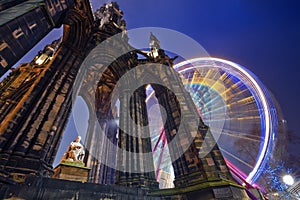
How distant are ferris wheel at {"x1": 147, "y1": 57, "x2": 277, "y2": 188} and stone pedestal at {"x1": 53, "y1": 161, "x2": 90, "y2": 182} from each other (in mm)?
12374

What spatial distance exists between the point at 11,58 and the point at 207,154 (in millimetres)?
7187

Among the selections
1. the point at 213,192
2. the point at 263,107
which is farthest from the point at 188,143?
the point at 263,107

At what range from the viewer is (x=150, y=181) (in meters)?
6.87

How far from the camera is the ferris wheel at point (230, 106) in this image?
14.7 m

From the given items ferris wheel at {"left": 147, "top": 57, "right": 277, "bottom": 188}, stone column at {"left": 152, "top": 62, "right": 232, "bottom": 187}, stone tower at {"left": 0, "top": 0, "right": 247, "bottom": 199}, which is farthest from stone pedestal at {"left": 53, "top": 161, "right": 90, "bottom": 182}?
ferris wheel at {"left": 147, "top": 57, "right": 277, "bottom": 188}

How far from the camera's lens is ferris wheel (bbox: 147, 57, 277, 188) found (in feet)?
48.2

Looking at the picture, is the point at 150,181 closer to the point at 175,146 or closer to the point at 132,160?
the point at 132,160

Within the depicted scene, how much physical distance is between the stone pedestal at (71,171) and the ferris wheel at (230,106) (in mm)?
12374

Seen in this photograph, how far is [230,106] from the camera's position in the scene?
1697 centimetres

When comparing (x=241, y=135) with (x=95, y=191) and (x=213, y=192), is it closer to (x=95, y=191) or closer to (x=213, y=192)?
(x=213, y=192)

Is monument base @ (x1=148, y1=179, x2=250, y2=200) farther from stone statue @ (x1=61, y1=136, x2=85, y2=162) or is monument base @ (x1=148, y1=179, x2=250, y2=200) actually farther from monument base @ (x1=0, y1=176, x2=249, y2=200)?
stone statue @ (x1=61, y1=136, x2=85, y2=162)

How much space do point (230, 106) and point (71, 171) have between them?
1667 cm

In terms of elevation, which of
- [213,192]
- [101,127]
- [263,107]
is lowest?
[213,192]

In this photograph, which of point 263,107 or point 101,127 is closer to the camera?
point 101,127
